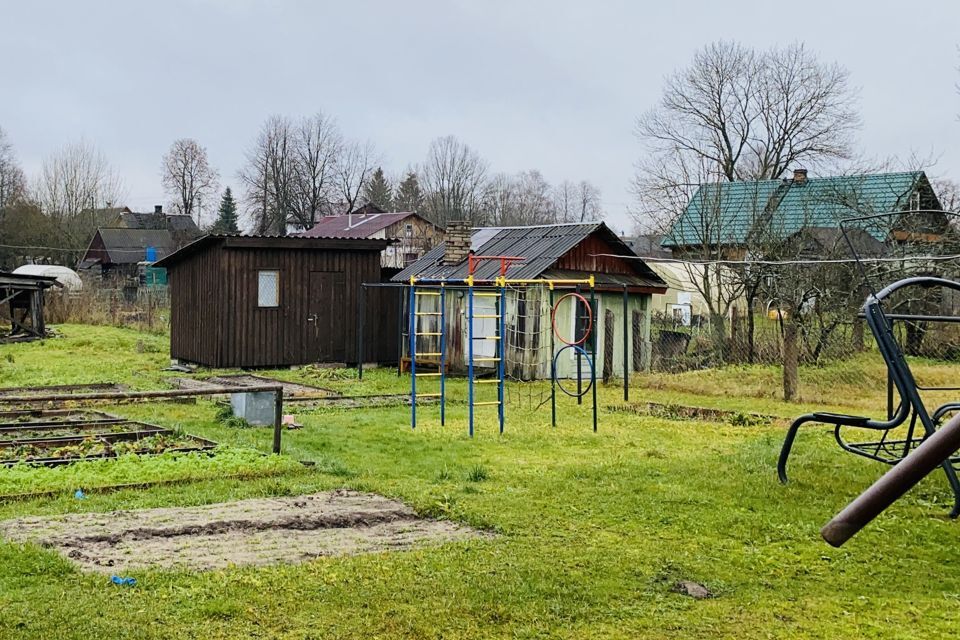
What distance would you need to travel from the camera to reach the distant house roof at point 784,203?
2642 cm

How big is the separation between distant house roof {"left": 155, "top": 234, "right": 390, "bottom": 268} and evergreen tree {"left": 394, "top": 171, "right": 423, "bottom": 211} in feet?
185

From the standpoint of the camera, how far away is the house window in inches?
916

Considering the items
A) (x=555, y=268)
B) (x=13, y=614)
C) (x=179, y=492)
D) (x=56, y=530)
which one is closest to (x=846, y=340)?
(x=555, y=268)

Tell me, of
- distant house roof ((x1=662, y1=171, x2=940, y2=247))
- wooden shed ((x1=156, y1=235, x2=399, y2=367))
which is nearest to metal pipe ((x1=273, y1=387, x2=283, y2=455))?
wooden shed ((x1=156, y1=235, x2=399, y2=367))

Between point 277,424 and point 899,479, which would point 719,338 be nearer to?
point 277,424

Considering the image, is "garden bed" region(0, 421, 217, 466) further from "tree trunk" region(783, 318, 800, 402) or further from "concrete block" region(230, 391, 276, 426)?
"tree trunk" region(783, 318, 800, 402)

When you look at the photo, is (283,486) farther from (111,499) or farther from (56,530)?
(56,530)

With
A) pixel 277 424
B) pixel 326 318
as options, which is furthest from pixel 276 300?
pixel 277 424

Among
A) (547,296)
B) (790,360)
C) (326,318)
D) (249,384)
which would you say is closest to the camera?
(790,360)

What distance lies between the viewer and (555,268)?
71.9 feet

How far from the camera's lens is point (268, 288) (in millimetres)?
23391

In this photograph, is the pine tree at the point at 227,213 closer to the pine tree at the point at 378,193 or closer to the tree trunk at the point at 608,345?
the pine tree at the point at 378,193

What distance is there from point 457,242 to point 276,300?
426 cm

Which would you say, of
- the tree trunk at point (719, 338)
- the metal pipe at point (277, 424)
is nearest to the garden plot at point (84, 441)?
the metal pipe at point (277, 424)
